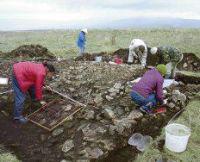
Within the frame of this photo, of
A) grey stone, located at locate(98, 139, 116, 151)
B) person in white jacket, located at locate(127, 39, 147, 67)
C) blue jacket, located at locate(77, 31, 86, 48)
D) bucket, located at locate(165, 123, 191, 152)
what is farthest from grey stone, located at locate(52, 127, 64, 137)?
blue jacket, located at locate(77, 31, 86, 48)

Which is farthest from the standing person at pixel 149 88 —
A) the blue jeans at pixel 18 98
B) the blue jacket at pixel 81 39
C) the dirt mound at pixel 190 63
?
the blue jacket at pixel 81 39

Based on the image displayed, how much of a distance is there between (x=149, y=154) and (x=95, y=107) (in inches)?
74.2

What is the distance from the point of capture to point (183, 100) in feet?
25.7

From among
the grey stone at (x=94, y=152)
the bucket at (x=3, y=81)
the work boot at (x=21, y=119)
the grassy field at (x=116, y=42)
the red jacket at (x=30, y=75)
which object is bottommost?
the grassy field at (x=116, y=42)

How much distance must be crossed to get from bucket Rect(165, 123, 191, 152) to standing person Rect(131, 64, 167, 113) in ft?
3.48

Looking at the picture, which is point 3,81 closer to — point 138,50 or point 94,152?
point 94,152

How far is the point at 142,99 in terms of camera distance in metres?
6.84

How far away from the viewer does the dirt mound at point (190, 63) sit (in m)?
13.1

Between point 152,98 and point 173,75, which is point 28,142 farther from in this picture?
point 173,75

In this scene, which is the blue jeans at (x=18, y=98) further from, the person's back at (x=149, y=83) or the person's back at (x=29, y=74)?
the person's back at (x=149, y=83)

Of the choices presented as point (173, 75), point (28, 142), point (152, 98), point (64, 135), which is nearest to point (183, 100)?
point (152, 98)

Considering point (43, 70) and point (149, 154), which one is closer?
point (149, 154)

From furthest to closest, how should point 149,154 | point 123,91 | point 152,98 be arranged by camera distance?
point 123,91 → point 152,98 → point 149,154

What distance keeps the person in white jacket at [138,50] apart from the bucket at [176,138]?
4481 mm
